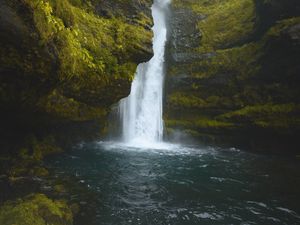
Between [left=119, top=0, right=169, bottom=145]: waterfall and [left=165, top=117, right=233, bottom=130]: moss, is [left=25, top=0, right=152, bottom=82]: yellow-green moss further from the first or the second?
[left=165, top=117, right=233, bottom=130]: moss

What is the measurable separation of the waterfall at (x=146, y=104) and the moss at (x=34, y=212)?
11.7 metres

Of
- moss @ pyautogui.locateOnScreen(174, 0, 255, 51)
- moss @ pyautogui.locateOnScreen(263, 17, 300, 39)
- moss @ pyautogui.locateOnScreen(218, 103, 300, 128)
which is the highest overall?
moss @ pyautogui.locateOnScreen(174, 0, 255, 51)

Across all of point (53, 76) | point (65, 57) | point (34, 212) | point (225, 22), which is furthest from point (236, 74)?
point (34, 212)

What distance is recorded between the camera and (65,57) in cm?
794

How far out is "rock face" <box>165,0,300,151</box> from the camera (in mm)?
16156

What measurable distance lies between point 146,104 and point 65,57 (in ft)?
41.4

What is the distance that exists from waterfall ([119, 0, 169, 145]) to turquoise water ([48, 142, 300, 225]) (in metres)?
3.74

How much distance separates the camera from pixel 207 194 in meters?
9.41

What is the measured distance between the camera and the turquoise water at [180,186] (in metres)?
7.62

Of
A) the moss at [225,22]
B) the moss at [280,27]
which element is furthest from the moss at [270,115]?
the moss at [225,22]

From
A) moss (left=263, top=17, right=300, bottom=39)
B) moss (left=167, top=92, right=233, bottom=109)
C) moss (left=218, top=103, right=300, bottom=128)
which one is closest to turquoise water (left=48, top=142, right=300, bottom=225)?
moss (left=218, top=103, right=300, bottom=128)

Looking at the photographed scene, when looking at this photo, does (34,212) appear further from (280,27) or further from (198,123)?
(198,123)

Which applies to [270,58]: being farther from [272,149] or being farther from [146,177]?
[146,177]

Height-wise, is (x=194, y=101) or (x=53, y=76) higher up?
(x=194, y=101)
